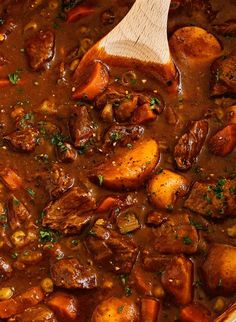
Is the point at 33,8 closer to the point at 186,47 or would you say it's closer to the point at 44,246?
the point at 186,47

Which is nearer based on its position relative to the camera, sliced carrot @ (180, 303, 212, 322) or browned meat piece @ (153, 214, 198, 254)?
sliced carrot @ (180, 303, 212, 322)

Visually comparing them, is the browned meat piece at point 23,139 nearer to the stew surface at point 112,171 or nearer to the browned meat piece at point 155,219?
the stew surface at point 112,171

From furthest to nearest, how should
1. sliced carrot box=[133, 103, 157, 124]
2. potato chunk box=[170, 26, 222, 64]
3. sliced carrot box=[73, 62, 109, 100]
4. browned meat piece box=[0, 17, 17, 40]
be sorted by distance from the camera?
browned meat piece box=[0, 17, 17, 40] → potato chunk box=[170, 26, 222, 64] → sliced carrot box=[73, 62, 109, 100] → sliced carrot box=[133, 103, 157, 124]

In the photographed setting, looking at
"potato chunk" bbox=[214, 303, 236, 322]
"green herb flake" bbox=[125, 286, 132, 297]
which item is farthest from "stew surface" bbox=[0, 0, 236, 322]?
"potato chunk" bbox=[214, 303, 236, 322]

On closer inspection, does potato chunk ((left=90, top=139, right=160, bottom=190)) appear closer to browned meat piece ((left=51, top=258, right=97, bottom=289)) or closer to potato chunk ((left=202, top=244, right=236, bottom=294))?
browned meat piece ((left=51, top=258, right=97, bottom=289))

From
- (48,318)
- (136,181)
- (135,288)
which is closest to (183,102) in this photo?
(136,181)

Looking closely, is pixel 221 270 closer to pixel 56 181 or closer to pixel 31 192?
pixel 56 181

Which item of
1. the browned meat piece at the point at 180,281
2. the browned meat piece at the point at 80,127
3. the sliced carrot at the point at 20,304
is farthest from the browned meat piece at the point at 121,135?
the sliced carrot at the point at 20,304
